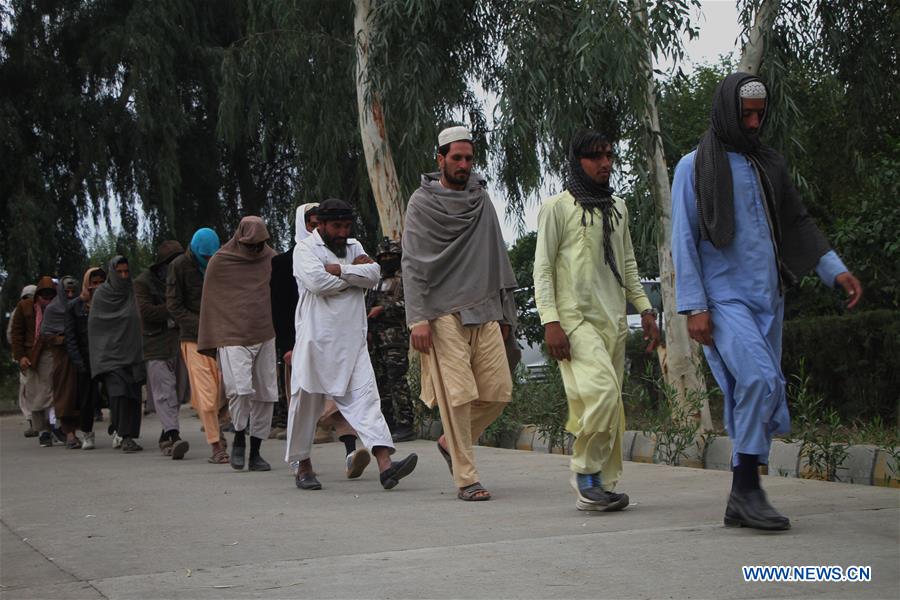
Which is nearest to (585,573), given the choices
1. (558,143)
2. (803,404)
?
(803,404)

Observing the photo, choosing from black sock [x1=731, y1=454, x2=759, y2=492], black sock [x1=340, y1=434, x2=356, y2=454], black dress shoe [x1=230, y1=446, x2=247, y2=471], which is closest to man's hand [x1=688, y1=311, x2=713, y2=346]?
black sock [x1=731, y1=454, x2=759, y2=492]

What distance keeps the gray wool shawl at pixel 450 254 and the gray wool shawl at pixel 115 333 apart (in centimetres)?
602

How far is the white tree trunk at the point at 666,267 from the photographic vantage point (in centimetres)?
1116

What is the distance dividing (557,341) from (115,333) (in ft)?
25.2

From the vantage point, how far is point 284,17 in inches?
711

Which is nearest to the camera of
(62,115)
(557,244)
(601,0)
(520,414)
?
(557,244)

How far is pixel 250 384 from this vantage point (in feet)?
33.3

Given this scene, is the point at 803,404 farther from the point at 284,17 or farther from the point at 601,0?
the point at 284,17

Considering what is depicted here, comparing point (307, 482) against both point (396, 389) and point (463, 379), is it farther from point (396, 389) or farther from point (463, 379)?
point (396, 389)

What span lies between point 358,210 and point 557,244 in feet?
48.5

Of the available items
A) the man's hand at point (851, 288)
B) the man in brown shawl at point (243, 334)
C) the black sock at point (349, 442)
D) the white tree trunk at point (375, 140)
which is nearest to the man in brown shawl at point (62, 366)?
the white tree trunk at point (375, 140)

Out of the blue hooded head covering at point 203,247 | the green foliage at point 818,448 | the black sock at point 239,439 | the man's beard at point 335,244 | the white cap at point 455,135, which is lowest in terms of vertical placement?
the black sock at point 239,439

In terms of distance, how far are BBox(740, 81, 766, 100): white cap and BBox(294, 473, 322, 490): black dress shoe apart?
14.0 ft

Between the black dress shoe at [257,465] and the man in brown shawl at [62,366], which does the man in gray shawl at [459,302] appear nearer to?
Result: the black dress shoe at [257,465]
